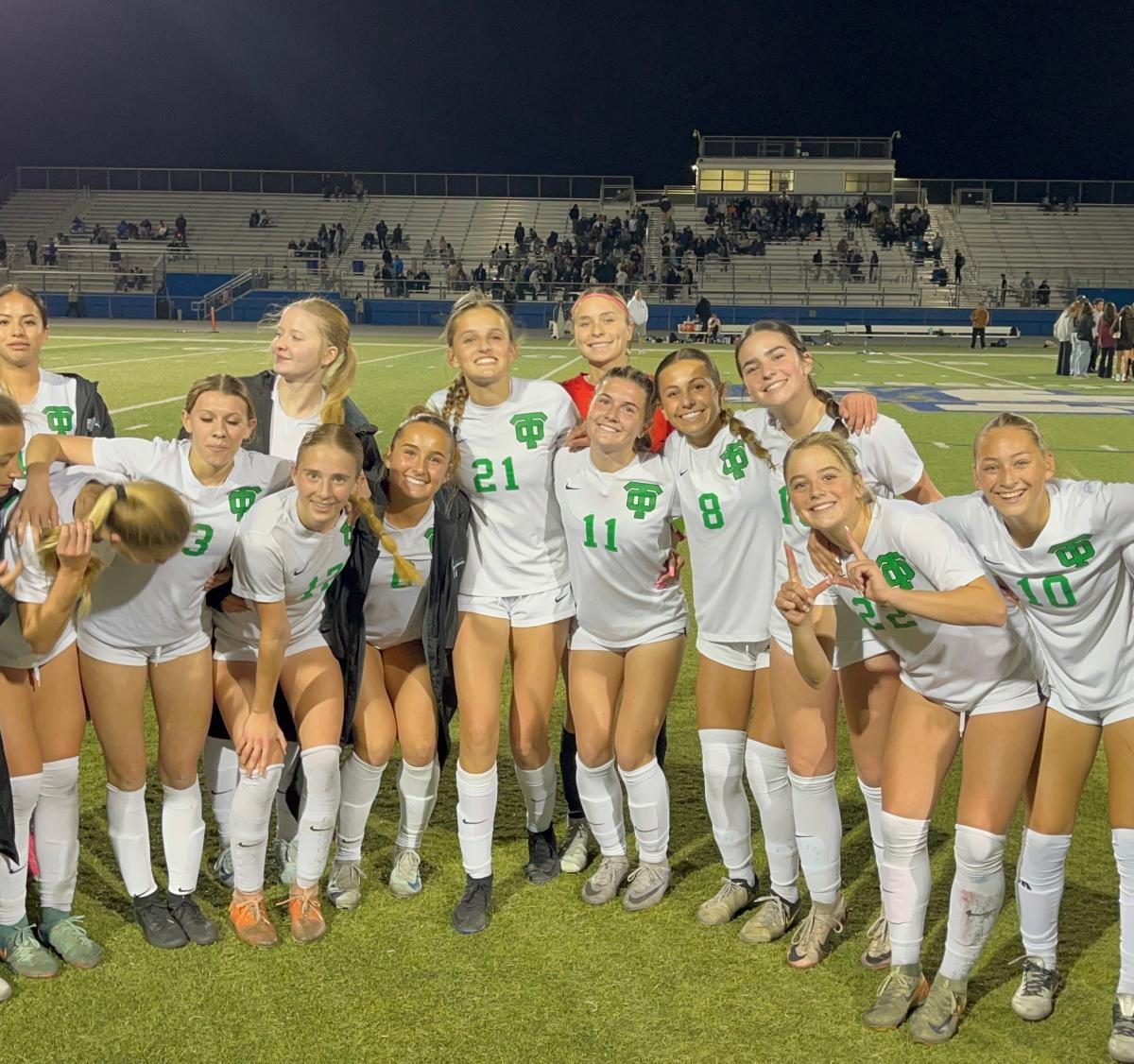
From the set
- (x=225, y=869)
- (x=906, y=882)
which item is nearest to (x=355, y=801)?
(x=225, y=869)

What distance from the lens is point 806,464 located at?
11.5ft

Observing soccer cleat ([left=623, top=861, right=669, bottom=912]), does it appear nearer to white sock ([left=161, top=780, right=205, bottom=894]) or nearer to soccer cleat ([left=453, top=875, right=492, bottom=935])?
soccer cleat ([left=453, top=875, right=492, bottom=935])

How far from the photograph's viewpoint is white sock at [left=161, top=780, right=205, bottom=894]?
152 inches

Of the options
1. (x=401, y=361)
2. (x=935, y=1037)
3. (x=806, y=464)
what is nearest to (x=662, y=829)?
(x=935, y=1037)

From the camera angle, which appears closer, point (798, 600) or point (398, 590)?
point (798, 600)

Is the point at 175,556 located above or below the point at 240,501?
below

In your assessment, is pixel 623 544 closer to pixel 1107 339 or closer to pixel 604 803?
pixel 604 803

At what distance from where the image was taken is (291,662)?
3994 mm

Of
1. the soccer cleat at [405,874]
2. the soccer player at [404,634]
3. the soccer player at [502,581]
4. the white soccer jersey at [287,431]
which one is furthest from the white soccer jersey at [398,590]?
the soccer cleat at [405,874]

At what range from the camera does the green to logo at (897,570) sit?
3500 mm

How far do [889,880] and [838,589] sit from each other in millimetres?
872

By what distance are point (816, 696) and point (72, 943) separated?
2.42 m

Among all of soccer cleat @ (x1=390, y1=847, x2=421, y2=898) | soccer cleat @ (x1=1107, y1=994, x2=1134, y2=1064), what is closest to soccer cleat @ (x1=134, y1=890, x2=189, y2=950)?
soccer cleat @ (x1=390, y1=847, x2=421, y2=898)

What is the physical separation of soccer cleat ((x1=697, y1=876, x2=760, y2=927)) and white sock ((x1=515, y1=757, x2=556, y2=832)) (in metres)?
0.66
